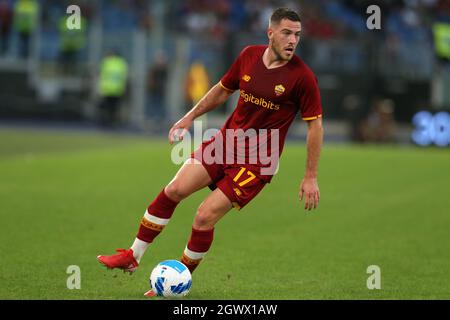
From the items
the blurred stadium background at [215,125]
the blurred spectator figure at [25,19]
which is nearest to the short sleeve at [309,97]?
the blurred stadium background at [215,125]

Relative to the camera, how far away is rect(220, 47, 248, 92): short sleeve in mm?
8230

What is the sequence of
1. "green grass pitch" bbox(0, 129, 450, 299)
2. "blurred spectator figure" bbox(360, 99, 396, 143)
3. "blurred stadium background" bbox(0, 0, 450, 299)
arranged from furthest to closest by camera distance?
"blurred spectator figure" bbox(360, 99, 396, 143) → "blurred stadium background" bbox(0, 0, 450, 299) → "green grass pitch" bbox(0, 129, 450, 299)

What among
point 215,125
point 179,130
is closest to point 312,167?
point 179,130

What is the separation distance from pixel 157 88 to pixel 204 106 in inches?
899

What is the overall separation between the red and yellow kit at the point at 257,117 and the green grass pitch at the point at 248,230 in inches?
36.3

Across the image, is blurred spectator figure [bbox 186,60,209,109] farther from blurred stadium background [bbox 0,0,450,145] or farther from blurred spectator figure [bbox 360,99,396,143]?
blurred spectator figure [bbox 360,99,396,143]

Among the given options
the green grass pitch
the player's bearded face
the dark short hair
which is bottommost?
the green grass pitch

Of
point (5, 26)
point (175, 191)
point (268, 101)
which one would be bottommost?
point (175, 191)

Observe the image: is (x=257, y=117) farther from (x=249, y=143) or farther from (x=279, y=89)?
(x=279, y=89)

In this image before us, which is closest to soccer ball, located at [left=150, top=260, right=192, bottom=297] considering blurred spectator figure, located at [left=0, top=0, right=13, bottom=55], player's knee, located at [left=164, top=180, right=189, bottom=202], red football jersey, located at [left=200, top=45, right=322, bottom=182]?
player's knee, located at [left=164, top=180, right=189, bottom=202]

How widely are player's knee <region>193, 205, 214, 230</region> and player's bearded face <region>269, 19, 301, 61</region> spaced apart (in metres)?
1.36

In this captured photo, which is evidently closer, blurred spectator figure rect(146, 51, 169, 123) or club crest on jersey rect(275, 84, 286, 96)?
club crest on jersey rect(275, 84, 286, 96)

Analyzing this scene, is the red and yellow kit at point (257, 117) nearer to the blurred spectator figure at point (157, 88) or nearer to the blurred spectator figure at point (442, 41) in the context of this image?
the blurred spectator figure at point (442, 41)

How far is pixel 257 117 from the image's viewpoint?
8.05m
